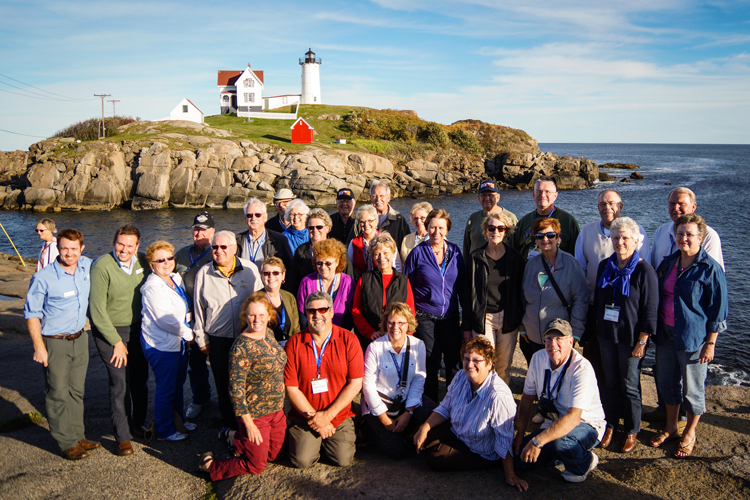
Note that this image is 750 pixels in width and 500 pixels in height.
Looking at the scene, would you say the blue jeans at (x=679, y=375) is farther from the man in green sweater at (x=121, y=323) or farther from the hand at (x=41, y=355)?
the hand at (x=41, y=355)

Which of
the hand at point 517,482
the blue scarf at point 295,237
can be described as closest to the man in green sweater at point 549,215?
the hand at point 517,482

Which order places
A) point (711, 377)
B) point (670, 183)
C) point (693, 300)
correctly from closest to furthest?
point (693, 300) < point (711, 377) < point (670, 183)

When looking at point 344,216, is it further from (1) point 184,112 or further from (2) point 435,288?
(1) point 184,112

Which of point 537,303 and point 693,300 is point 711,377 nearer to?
point 693,300

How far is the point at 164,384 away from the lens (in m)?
5.12

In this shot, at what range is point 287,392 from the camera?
15.5 ft

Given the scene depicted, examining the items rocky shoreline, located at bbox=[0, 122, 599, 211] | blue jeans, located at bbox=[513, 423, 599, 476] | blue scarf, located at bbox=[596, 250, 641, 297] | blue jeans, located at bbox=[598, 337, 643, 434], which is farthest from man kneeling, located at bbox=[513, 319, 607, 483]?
rocky shoreline, located at bbox=[0, 122, 599, 211]

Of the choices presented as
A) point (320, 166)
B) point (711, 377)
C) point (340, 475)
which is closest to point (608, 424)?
point (340, 475)

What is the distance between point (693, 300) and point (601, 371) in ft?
4.25

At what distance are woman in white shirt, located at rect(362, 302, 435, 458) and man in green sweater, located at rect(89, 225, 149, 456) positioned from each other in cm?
264

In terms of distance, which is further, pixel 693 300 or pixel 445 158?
pixel 445 158

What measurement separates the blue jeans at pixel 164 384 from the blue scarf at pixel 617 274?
4.82 m

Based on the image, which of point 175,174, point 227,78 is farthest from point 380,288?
point 227,78

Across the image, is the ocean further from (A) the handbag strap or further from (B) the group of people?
(A) the handbag strap
